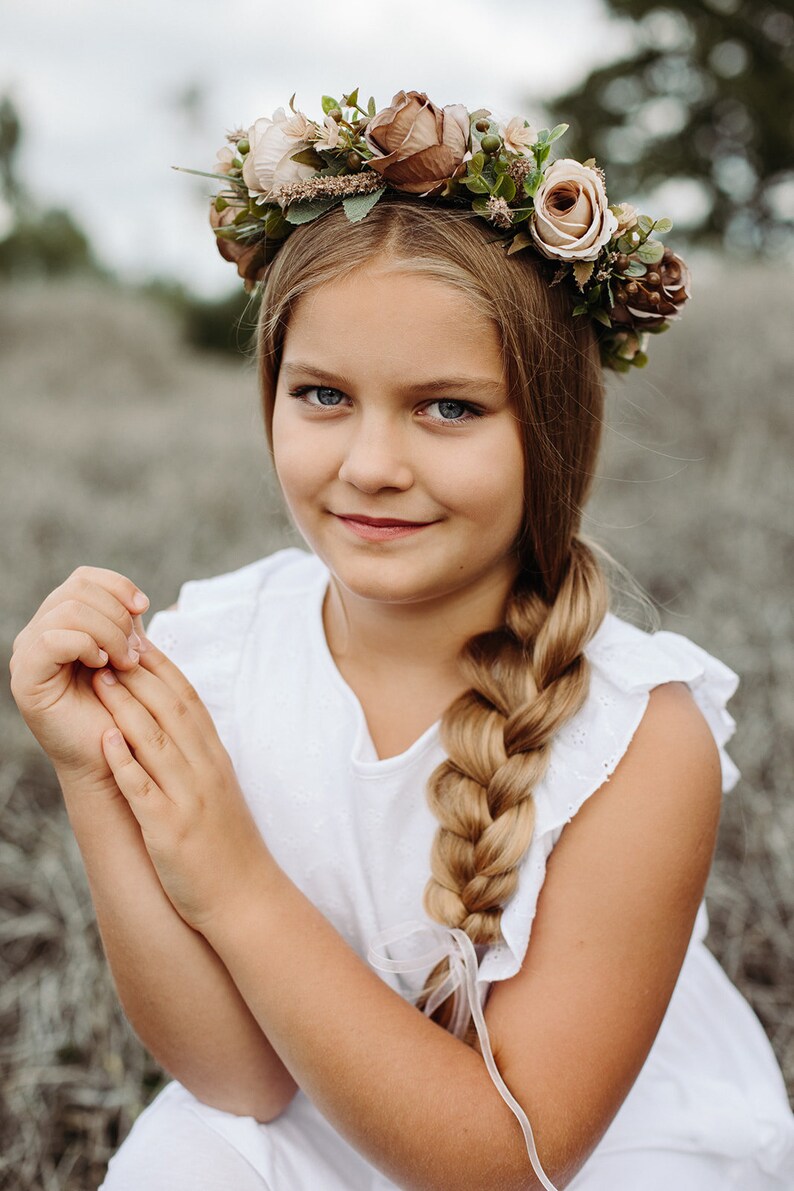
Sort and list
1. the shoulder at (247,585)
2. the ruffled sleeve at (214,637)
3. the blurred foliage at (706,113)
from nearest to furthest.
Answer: the ruffled sleeve at (214,637) < the shoulder at (247,585) < the blurred foliage at (706,113)

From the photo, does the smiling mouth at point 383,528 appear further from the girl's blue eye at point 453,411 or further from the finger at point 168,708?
the finger at point 168,708

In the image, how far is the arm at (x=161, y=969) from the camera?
1.50 m

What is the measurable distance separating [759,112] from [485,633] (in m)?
16.3

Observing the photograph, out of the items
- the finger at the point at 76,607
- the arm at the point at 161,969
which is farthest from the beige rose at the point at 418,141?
the arm at the point at 161,969

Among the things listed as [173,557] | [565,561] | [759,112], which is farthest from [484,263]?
[759,112]

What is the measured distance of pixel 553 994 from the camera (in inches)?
55.5

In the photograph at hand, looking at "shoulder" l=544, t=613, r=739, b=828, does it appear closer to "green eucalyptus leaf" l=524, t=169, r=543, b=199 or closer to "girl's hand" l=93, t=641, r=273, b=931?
"girl's hand" l=93, t=641, r=273, b=931

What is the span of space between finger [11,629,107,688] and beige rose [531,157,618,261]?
0.88 m

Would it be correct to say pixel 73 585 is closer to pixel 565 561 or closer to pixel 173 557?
pixel 565 561

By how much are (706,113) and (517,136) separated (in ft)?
54.4

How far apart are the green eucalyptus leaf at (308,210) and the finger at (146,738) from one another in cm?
76

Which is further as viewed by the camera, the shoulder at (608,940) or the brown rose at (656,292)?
the brown rose at (656,292)

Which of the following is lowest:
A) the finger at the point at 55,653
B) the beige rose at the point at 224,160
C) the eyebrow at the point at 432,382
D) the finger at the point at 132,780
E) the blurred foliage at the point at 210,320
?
the blurred foliage at the point at 210,320

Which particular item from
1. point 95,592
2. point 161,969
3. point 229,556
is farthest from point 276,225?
point 229,556
